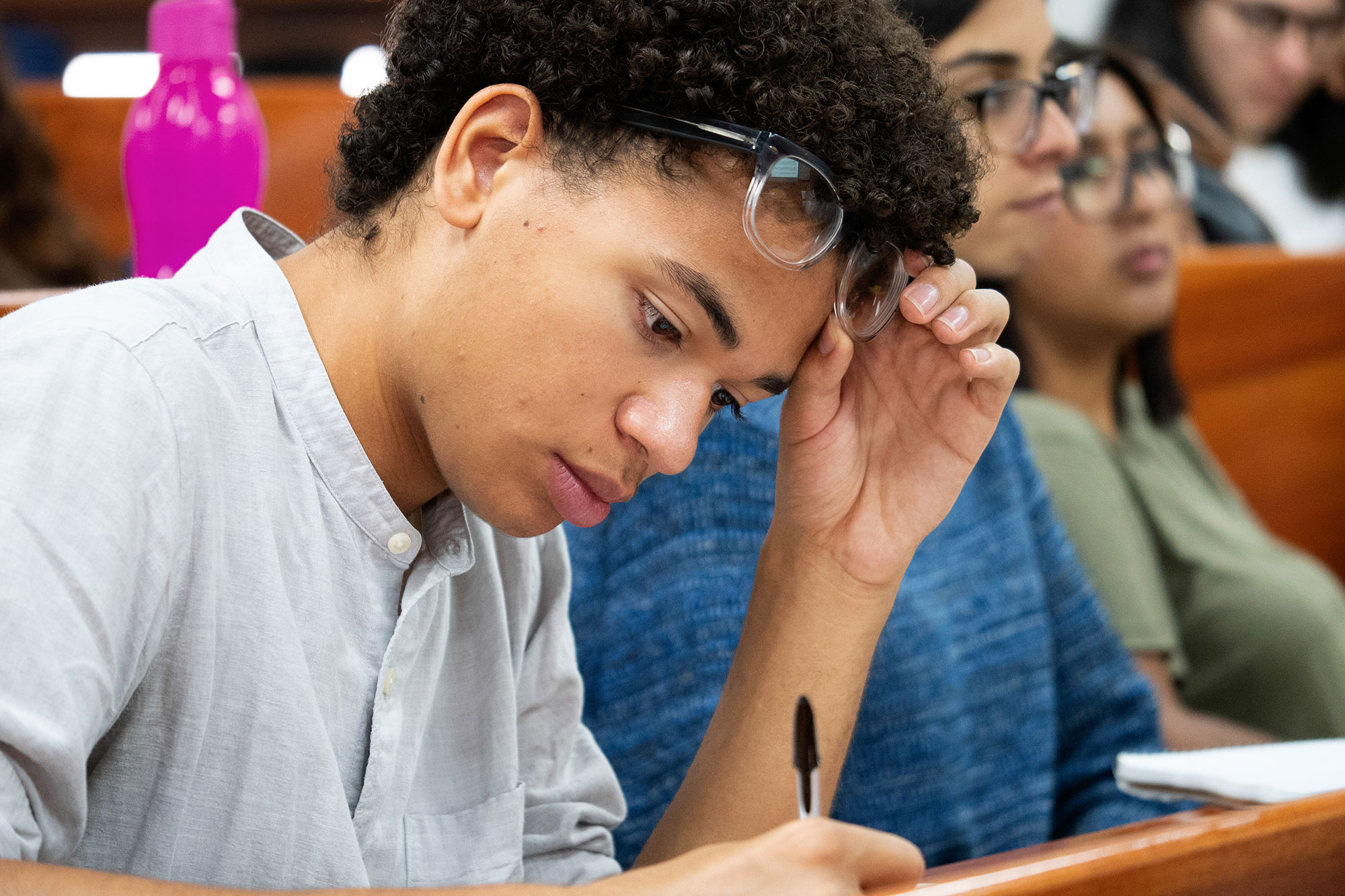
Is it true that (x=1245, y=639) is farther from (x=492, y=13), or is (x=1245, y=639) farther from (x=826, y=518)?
(x=492, y=13)

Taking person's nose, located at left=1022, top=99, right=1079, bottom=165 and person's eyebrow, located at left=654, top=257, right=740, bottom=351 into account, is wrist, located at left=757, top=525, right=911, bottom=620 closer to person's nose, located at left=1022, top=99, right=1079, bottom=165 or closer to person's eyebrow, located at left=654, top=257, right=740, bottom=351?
person's eyebrow, located at left=654, top=257, right=740, bottom=351

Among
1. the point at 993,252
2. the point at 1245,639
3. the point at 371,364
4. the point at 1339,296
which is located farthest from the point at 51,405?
the point at 1339,296

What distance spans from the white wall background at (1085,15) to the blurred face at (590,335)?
3.30 m

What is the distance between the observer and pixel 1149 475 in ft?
7.04

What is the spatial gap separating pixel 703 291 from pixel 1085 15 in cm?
356

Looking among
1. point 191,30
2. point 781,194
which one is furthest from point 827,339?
point 191,30

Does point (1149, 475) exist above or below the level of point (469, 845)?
below

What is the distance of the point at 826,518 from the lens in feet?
3.67

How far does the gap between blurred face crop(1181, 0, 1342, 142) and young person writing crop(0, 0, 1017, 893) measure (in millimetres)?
3380

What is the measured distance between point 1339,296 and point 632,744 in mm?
2367

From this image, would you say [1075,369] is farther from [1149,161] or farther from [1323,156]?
[1323,156]

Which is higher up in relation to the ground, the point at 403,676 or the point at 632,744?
the point at 403,676

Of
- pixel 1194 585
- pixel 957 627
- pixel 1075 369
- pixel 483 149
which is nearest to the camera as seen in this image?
pixel 483 149

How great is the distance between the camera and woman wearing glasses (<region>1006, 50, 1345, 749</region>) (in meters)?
1.88
